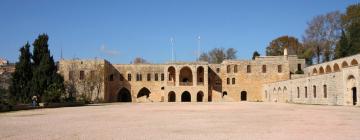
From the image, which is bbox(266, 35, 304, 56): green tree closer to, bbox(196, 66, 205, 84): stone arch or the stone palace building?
the stone palace building

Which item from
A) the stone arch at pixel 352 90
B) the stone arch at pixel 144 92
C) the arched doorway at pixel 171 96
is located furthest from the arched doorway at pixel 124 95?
the stone arch at pixel 352 90

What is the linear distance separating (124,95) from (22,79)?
85.9ft

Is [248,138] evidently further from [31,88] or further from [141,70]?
[141,70]

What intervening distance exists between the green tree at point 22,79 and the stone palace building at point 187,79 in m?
18.0

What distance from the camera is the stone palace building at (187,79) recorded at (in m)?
54.4

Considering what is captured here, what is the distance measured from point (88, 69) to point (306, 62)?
34651 millimetres

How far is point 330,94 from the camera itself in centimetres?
3409

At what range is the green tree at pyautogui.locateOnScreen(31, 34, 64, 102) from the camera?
35.2 metres

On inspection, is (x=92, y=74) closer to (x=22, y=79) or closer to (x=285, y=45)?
(x=22, y=79)

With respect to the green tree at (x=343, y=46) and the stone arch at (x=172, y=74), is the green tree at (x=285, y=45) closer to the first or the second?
the green tree at (x=343, y=46)

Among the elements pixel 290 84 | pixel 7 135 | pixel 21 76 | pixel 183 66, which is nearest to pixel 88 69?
pixel 183 66

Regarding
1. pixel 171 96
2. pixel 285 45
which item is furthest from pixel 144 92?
pixel 285 45

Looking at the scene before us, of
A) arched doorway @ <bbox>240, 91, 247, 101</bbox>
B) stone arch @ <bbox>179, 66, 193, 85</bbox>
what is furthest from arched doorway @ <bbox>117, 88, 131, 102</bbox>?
Answer: arched doorway @ <bbox>240, 91, 247, 101</bbox>

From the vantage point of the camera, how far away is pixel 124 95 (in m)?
61.2
